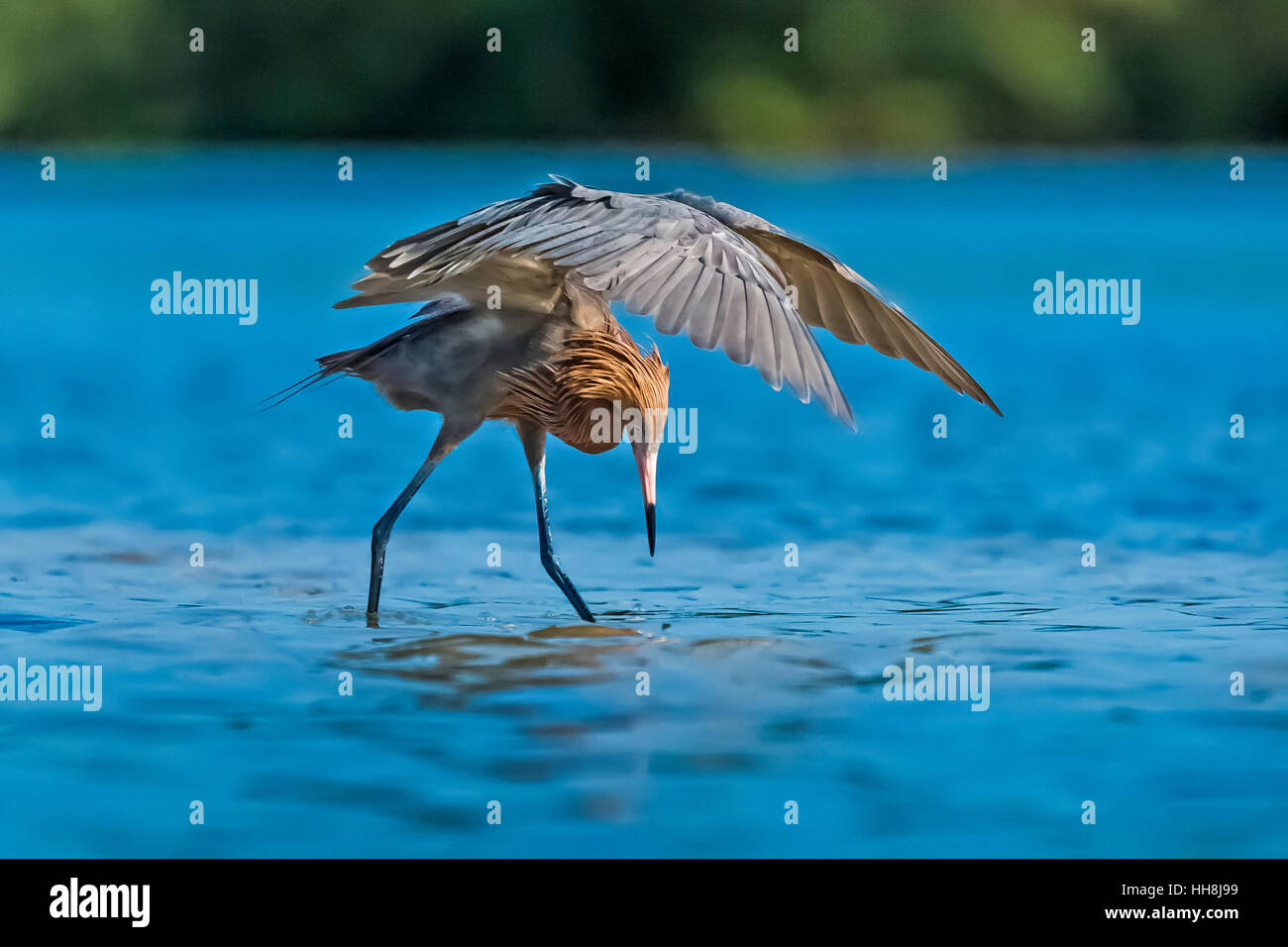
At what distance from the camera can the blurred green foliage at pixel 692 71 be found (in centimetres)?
2030

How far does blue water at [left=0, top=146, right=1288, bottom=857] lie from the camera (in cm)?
416

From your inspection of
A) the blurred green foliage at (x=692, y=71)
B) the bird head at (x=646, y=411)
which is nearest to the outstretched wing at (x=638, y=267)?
Result: the bird head at (x=646, y=411)

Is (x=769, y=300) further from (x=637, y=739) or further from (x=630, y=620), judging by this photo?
(x=630, y=620)

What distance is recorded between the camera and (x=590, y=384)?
5586 mm

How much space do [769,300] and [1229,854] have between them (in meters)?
1.79

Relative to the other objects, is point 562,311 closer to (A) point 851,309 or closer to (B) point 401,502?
(B) point 401,502

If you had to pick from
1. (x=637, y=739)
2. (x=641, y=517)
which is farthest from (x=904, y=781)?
(x=641, y=517)

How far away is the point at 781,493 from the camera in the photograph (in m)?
8.72

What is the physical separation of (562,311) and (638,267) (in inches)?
36.4

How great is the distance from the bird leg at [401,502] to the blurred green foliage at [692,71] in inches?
581

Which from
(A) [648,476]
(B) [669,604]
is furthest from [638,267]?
(B) [669,604]

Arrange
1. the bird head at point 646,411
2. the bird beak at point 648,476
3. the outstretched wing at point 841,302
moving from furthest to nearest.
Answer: the outstretched wing at point 841,302
the bird head at point 646,411
the bird beak at point 648,476

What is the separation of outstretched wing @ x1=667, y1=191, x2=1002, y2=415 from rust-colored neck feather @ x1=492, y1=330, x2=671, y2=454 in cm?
52

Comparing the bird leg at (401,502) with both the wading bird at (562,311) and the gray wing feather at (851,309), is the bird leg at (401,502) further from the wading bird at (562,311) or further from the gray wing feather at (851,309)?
the gray wing feather at (851,309)
